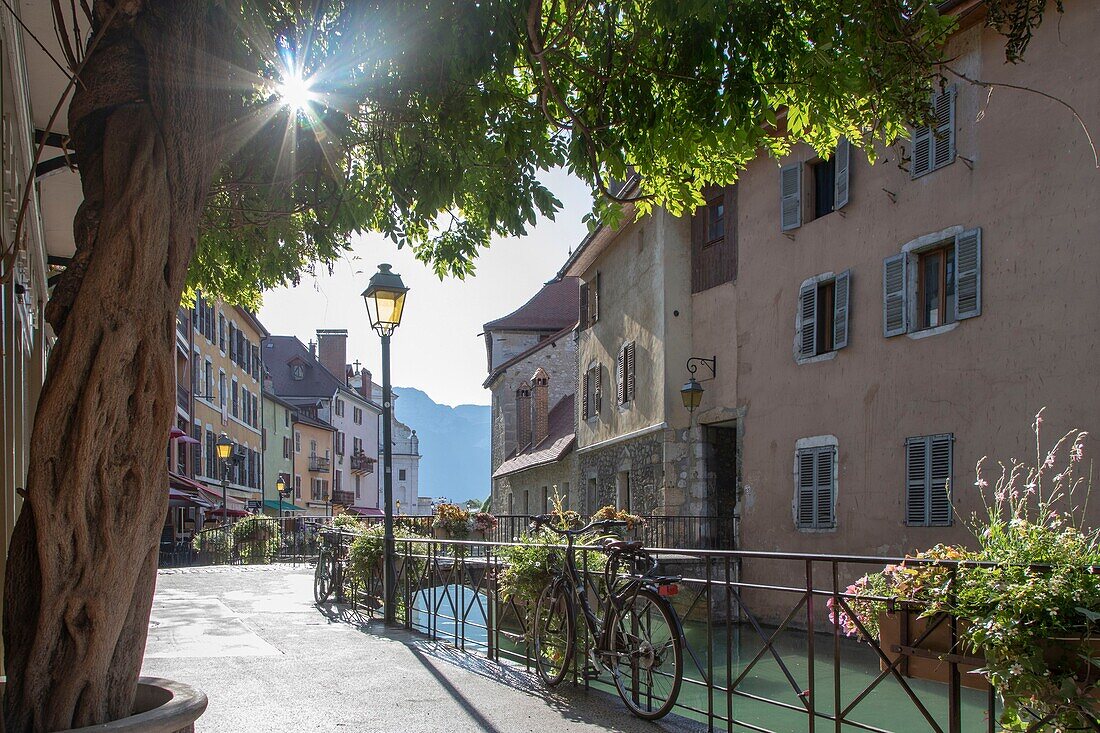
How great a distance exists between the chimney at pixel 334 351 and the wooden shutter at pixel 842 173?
52623 mm

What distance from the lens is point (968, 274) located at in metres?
12.5

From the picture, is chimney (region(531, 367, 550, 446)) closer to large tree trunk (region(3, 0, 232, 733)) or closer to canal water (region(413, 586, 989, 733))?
canal water (region(413, 586, 989, 733))

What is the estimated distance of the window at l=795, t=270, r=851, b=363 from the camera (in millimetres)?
14797

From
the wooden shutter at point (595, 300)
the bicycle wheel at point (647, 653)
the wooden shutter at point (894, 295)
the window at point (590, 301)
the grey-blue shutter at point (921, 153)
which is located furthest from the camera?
the window at point (590, 301)

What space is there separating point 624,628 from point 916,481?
26.9 ft

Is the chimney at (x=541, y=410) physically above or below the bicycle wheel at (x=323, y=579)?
above

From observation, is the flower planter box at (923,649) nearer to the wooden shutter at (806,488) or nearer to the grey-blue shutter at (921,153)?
the grey-blue shutter at (921,153)

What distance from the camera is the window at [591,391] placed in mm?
25595

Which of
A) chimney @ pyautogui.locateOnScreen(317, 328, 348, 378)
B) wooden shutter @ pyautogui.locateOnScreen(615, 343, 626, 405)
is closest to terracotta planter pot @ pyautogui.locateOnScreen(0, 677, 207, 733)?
wooden shutter @ pyautogui.locateOnScreen(615, 343, 626, 405)

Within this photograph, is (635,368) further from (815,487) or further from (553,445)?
(553,445)

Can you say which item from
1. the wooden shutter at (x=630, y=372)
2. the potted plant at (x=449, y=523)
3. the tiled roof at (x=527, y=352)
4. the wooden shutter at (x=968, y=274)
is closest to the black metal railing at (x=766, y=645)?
the potted plant at (x=449, y=523)

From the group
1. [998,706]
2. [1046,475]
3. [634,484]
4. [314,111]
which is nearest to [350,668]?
[314,111]

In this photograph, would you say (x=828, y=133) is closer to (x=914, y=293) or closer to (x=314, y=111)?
(x=314, y=111)

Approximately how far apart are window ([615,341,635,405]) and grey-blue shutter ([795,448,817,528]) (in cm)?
700
